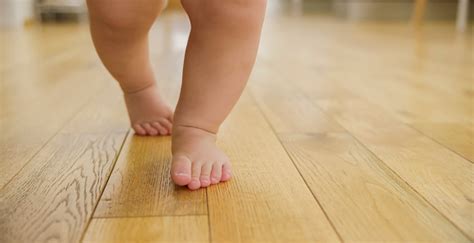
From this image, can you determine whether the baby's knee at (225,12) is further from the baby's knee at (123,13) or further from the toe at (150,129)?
the toe at (150,129)

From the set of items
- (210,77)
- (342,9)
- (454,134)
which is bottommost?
(342,9)

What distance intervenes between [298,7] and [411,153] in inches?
196

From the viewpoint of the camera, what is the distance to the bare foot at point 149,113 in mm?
940

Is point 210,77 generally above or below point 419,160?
above

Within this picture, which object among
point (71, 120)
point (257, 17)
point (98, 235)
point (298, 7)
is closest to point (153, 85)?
point (71, 120)

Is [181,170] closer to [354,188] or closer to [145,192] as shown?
[145,192]

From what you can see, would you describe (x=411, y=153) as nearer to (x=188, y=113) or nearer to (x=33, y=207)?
(x=188, y=113)

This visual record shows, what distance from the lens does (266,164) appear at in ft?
2.54

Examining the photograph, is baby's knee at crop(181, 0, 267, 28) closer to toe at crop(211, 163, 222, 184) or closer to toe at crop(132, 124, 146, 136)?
toe at crop(211, 163, 222, 184)

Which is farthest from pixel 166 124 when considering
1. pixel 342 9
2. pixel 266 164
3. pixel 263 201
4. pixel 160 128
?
pixel 342 9

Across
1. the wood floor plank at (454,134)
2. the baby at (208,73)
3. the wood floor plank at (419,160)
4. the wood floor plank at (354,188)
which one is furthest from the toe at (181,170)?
the wood floor plank at (454,134)

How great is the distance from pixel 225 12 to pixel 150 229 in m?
0.26

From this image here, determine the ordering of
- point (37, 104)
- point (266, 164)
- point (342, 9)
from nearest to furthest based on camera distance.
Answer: point (266, 164) < point (37, 104) < point (342, 9)

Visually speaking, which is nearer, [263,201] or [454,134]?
[263,201]
